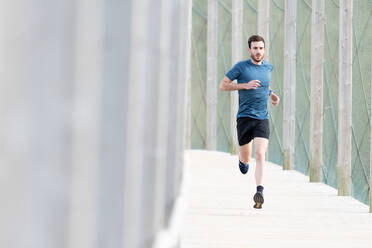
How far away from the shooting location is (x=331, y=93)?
47.4 ft

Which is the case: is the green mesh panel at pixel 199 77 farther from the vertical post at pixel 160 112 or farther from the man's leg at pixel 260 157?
the vertical post at pixel 160 112

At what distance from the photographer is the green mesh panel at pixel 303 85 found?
16094 millimetres

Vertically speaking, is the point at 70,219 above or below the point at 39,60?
below

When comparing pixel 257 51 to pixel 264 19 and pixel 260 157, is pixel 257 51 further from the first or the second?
pixel 264 19

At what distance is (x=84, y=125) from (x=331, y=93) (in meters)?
13.7

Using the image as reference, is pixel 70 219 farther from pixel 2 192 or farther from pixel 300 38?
pixel 300 38

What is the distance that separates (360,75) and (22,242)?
39.9 ft

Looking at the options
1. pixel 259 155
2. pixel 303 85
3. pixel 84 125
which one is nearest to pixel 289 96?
pixel 303 85

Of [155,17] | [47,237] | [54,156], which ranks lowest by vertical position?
[47,237]

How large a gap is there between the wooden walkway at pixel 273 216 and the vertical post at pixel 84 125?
5197 mm

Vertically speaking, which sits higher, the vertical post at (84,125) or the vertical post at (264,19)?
the vertical post at (264,19)

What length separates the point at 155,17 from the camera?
10.1 feet

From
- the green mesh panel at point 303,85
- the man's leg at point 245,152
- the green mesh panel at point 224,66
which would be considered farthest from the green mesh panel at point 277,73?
the man's leg at point 245,152

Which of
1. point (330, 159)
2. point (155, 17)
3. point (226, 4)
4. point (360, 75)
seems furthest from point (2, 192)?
point (226, 4)
